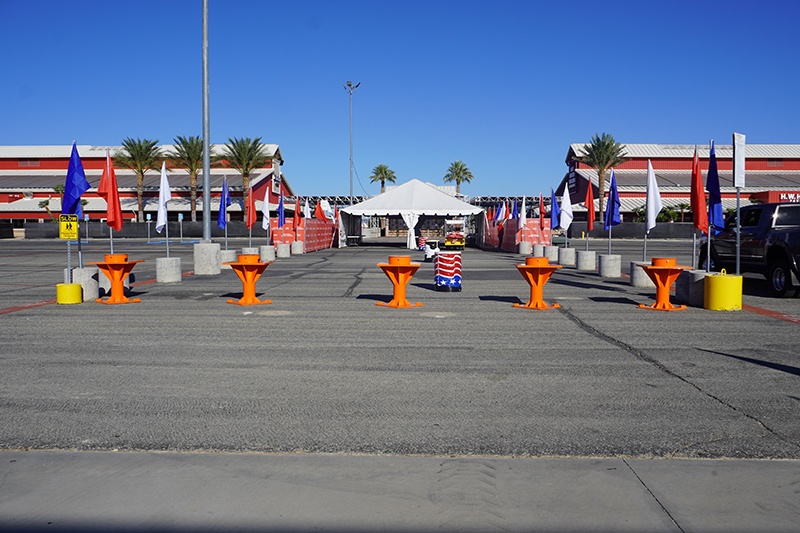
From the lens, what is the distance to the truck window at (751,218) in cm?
1461

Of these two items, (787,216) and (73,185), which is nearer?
(73,185)

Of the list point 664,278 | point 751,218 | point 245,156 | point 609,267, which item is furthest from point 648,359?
point 245,156

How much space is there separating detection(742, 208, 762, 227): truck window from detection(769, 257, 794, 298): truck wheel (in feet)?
5.13

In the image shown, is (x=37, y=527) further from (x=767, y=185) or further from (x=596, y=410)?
(x=767, y=185)

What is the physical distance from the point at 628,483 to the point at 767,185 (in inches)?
2882

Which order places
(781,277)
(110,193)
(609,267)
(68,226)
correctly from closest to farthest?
(68,226), (781,277), (110,193), (609,267)

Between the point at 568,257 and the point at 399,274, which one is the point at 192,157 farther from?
the point at 399,274

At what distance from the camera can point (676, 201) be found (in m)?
64.2

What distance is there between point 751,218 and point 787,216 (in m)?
0.94

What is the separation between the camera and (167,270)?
661 inches

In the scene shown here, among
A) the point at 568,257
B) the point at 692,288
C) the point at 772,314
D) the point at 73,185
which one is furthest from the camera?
the point at 568,257

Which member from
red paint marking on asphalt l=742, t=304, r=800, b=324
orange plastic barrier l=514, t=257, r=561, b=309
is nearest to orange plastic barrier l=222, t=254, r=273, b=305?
orange plastic barrier l=514, t=257, r=561, b=309

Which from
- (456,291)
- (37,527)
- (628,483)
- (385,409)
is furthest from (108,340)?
(456,291)

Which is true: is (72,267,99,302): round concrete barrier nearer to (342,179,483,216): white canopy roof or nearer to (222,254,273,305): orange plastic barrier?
(222,254,273,305): orange plastic barrier
